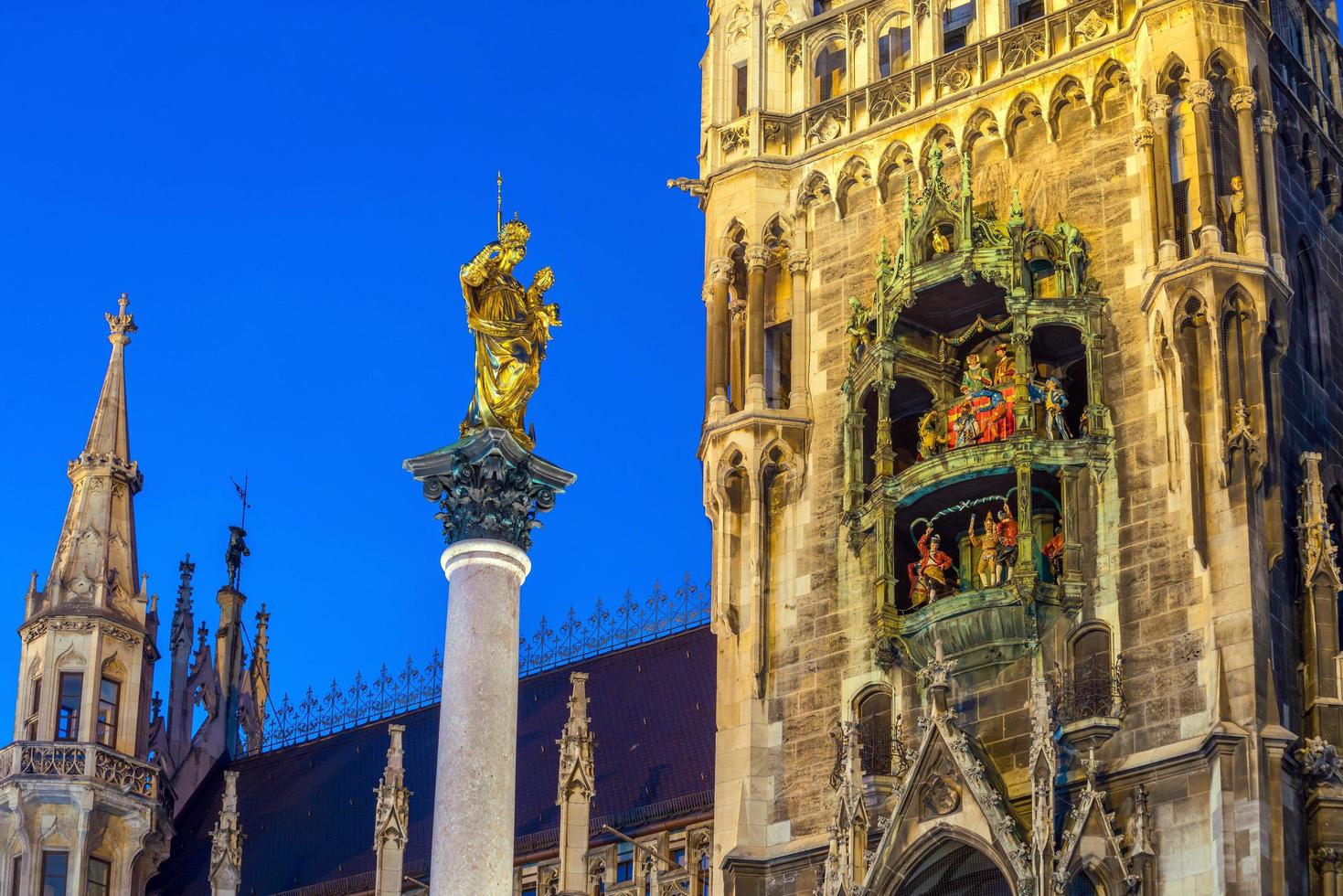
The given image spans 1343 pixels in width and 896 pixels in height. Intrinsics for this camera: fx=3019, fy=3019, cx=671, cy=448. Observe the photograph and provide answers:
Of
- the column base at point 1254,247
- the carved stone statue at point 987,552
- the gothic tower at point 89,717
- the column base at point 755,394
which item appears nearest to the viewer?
the column base at point 1254,247

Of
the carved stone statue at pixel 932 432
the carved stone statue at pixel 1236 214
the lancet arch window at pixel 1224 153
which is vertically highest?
the lancet arch window at pixel 1224 153

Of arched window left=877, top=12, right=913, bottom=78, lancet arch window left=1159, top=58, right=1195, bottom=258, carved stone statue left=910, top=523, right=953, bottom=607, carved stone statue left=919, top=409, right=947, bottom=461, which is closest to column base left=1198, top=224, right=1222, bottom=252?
lancet arch window left=1159, top=58, right=1195, bottom=258

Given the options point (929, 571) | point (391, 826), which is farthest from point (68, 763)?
point (929, 571)

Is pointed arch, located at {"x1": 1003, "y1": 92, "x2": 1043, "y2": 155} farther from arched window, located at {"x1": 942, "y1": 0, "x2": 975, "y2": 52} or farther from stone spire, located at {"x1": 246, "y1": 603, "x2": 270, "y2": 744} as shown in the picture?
stone spire, located at {"x1": 246, "y1": 603, "x2": 270, "y2": 744}

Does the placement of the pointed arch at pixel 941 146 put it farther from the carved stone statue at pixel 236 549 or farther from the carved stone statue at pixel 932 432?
the carved stone statue at pixel 236 549

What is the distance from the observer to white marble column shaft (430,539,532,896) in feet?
110

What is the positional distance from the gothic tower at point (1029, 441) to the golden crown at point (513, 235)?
10.2 m

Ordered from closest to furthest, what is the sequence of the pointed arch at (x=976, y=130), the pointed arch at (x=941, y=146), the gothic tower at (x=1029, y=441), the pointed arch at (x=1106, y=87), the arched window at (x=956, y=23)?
the gothic tower at (x=1029, y=441) → the pointed arch at (x=1106, y=87) → the pointed arch at (x=976, y=130) → the pointed arch at (x=941, y=146) → the arched window at (x=956, y=23)

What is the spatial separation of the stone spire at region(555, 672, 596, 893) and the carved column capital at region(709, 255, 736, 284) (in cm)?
691

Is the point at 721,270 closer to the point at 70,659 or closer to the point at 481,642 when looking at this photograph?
the point at 481,642

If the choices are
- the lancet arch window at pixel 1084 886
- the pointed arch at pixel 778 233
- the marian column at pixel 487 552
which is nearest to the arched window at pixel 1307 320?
the pointed arch at pixel 778 233

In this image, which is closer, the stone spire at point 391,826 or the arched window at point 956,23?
the arched window at point 956,23

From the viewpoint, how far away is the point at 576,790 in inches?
1970

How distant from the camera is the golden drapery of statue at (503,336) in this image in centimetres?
3609
